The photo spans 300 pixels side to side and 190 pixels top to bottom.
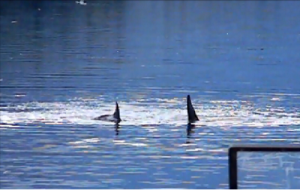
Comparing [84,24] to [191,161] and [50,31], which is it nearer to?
[50,31]

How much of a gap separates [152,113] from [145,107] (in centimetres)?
134

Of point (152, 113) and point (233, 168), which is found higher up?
point (233, 168)

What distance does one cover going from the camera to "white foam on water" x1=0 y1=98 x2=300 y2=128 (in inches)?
1330

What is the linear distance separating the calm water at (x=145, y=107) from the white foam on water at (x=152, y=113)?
0.17ft

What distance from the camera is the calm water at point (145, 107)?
24.7 meters

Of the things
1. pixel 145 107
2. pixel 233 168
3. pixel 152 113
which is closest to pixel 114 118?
pixel 152 113

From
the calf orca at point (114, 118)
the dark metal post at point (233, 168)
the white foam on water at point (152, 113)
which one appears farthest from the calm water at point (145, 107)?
the calf orca at point (114, 118)

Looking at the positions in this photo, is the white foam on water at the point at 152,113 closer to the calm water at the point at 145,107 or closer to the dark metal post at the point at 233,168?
the calm water at the point at 145,107

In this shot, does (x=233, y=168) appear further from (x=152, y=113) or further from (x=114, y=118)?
(x=152, y=113)

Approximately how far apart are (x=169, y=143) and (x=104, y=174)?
5302 mm

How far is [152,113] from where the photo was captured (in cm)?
3631

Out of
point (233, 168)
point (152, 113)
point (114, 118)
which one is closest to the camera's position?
point (233, 168)

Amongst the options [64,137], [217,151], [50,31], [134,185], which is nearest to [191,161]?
[217,151]

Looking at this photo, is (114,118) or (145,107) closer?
(114,118)
